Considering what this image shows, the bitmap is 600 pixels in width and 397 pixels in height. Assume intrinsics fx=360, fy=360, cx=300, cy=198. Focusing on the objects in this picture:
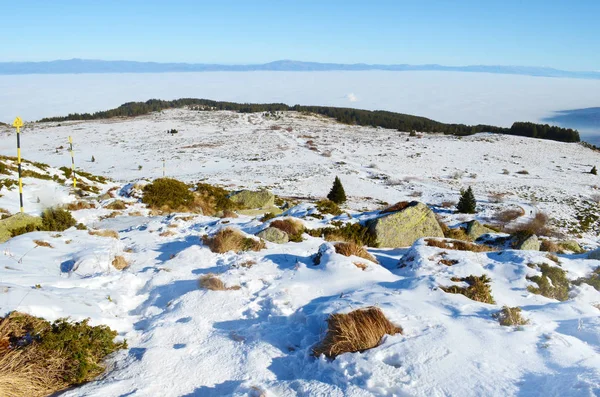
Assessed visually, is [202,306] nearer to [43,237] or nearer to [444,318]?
[444,318]

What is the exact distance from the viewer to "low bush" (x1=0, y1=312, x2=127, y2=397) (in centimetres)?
386

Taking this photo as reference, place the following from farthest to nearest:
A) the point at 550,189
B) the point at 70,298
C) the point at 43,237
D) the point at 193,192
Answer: the point at 550,189
the point at 193,192
the point at 43,237
the point at 70,298

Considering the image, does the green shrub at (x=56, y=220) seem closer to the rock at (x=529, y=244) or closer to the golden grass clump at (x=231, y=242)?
the golden grass clump at (x=231, y=242)

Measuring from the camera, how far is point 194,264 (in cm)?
786

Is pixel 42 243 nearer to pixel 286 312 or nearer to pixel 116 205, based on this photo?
pixel 116 205

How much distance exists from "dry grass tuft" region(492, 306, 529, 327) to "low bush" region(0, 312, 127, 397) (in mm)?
5118

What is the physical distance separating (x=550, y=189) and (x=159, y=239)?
39.0m

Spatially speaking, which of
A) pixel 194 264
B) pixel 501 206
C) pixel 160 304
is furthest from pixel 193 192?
pixel 501 206

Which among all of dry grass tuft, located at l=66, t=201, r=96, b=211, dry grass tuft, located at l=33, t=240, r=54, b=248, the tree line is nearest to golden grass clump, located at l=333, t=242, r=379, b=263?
dry grass tuft, located at l=33, t=240, r=54, b=248

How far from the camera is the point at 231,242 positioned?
8.63m

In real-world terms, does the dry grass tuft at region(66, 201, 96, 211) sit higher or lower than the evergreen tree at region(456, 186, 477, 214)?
higher

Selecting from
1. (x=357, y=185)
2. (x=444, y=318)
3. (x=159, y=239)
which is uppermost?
(x=444, y=318)

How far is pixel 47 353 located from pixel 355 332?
3.68 meters

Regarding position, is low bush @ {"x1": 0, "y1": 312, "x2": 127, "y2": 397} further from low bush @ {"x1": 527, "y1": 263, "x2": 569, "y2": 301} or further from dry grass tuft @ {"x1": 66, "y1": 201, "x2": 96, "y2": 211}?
dry grass tuft @ {"x1": 66, "y1": 201, "x2": 96, "y2": 211}
